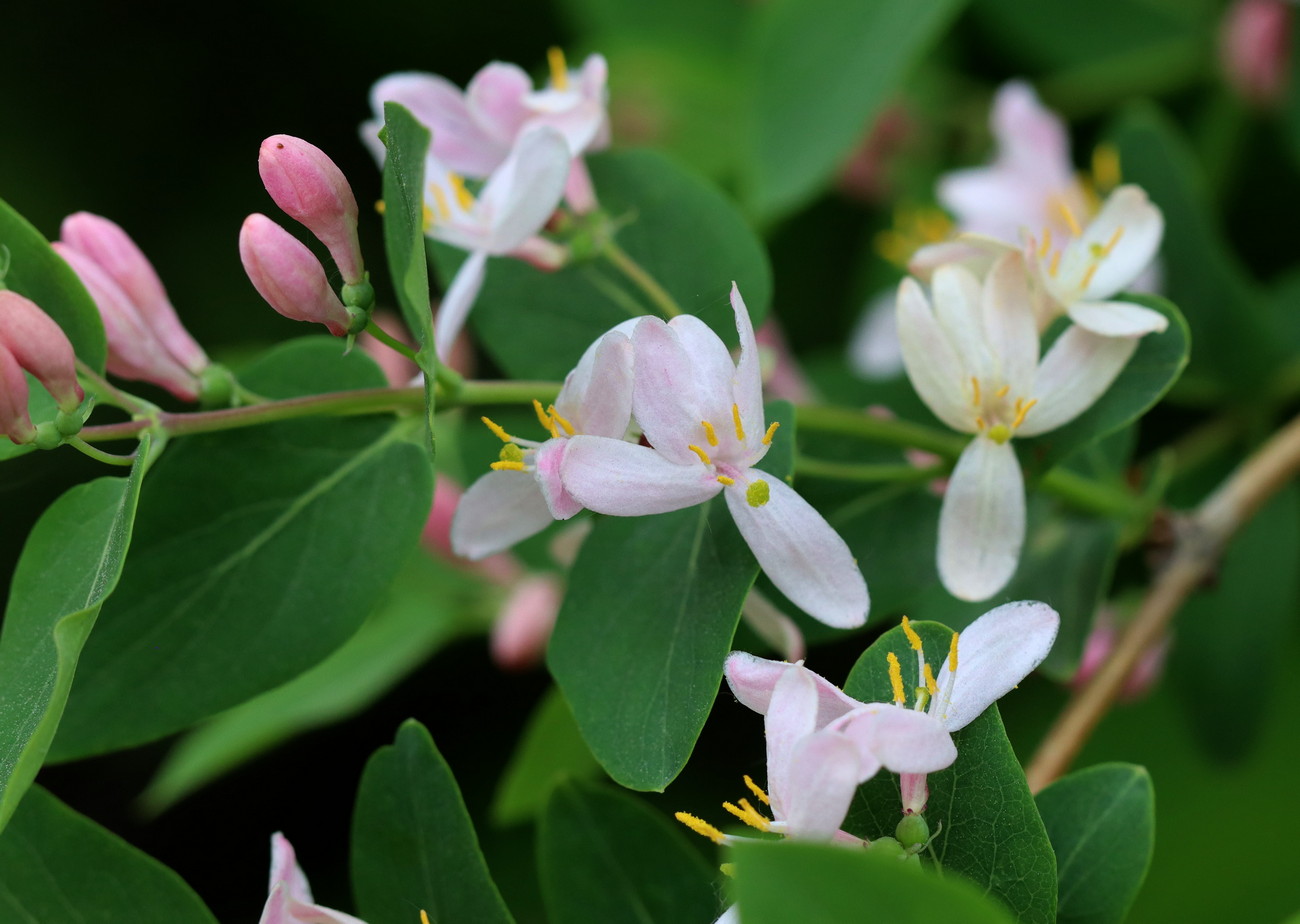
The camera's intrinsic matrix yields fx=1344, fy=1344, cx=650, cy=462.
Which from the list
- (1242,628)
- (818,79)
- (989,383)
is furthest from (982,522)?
(818,79)

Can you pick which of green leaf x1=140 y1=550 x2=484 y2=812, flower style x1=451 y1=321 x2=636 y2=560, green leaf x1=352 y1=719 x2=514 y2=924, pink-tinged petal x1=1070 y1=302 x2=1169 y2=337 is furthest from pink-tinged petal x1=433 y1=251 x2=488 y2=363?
green leaf x1=140 y1=550 x2=484 y2=812

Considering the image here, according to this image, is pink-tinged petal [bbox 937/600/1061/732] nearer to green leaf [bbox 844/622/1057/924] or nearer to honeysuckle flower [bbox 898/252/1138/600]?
green leaf [bbox 844/622/1057/924]

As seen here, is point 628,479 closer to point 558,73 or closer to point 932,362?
point 932,362

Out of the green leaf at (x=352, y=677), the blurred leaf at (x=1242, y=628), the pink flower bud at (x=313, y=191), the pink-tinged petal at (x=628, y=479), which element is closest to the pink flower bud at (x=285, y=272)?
the pink flower bud at (x=313, y=191)

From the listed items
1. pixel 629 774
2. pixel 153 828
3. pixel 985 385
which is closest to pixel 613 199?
pixel 985 385

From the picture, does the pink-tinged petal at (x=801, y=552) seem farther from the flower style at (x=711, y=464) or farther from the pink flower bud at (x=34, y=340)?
the pink flower bud at (x=34, y=340)

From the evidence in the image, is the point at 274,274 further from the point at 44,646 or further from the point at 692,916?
the point at 692,916
